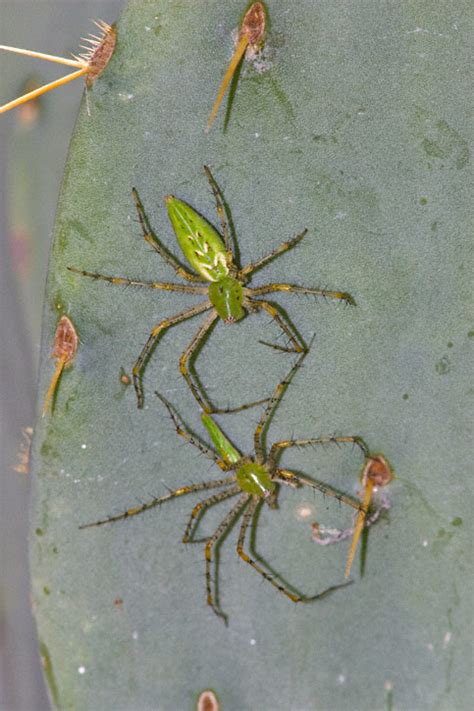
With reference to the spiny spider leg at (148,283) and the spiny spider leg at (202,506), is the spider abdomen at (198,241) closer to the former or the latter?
the spiny spider leg at (148,283)

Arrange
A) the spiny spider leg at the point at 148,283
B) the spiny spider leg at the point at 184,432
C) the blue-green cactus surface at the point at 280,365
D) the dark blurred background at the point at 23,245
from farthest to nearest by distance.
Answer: the dark blurred background at the point at 23,245 < the spiny spider leg at the point at 184,432 < the spiny spider leg at the point at 148,283 < the blue-green cactus surface at the point at 280,365

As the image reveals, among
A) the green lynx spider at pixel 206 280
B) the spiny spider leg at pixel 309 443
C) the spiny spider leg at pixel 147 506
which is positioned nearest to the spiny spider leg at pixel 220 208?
the green lynx spider at pixel 206 280

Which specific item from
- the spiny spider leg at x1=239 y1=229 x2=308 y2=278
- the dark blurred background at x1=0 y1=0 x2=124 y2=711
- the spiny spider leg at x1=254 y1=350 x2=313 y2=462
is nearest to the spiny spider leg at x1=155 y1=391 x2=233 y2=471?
the spiny spider leg at x1=254 y1=350 x2=313 y2=462

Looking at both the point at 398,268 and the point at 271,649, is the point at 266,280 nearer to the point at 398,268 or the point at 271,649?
the point at 398,268

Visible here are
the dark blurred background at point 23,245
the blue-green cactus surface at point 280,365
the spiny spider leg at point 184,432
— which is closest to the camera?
the blue-green cactus surface at point 280,365

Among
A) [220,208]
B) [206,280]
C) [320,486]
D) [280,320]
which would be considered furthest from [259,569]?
[220,208]

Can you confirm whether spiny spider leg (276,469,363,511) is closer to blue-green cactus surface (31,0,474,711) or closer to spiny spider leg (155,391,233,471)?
blue-green cactus surface (31,0,474,711)

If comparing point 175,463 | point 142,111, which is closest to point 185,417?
point 175,463

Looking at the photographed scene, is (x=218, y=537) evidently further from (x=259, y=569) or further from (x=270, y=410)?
(x=270, y=410)
